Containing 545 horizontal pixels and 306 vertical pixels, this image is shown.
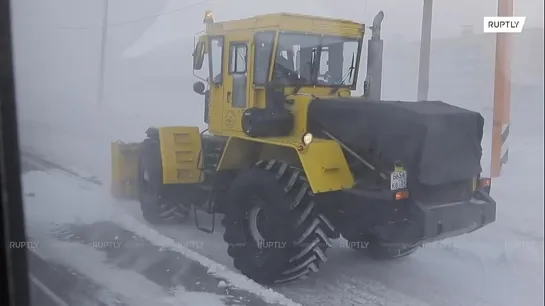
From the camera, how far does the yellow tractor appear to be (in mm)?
2672

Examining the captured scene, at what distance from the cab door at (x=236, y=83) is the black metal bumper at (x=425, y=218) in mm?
940

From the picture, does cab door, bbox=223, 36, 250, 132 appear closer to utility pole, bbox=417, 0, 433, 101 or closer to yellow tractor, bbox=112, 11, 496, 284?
yellow tractor, bbox=112, 11, 496, 284

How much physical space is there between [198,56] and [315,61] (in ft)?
2.34

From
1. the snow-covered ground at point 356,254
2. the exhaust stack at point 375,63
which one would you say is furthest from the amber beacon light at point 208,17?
the exhaust stack at point 375,63

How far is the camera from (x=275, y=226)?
9.91 feet

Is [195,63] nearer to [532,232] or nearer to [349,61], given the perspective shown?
[349,61]

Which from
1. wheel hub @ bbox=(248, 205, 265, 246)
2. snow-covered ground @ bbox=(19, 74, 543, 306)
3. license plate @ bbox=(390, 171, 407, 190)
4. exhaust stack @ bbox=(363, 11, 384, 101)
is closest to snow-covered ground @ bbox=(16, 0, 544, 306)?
snow-covered ground @ bbox=(19, 74, 543, 306)

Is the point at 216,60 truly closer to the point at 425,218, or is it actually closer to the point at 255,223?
the point at 255,223

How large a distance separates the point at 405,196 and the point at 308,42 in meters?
0.92

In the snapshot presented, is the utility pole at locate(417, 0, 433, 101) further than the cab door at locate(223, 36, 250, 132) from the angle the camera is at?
No

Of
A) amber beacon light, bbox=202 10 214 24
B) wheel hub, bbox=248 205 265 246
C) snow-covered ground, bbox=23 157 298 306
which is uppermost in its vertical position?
amber beacon light, bbox=202 10 214 24

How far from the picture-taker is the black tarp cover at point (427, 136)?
2.62m

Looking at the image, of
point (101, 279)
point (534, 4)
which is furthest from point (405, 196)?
point (101, 279)

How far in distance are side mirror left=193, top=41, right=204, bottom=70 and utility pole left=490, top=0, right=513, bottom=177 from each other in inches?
63.1
